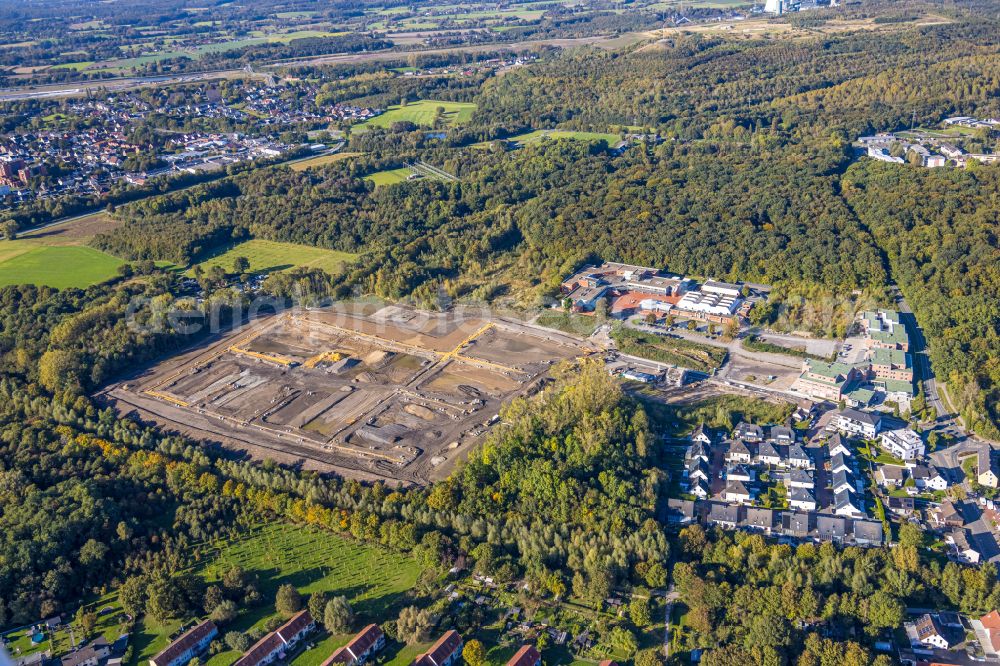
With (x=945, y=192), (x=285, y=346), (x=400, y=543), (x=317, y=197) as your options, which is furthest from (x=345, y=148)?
(x=400, y=543)

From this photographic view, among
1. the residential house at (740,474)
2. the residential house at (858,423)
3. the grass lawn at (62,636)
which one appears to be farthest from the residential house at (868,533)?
the grass lawn at (62,636)

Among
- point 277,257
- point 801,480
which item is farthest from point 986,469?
point 277,257

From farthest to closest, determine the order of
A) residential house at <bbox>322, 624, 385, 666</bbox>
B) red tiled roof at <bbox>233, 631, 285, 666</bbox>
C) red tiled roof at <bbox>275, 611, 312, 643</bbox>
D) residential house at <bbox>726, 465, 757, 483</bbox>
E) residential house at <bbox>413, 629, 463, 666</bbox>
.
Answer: residential house at <bbox>726, 465, 757, 483</bbox>
red tiled roof at <bbox>275, 611, 312, 643</bbox>
red tiled roof at <bbox>233, 631, 285, 666</bbox>
residential house at <bbox>322, 624, 385, 666</bbox>
residential house at <bbox>413, 629, 463, 666</bbox>

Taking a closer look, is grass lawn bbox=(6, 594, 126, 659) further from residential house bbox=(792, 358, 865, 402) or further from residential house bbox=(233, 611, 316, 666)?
residential house bbox=(792, 358, 865, 402)

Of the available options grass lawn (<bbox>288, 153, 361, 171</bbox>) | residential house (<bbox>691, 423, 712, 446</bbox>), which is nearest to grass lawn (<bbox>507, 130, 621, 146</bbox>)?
grass lawn (<bbox>288, 153, 361, 171</bbox>)

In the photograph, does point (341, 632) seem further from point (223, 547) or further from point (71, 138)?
point (71, 138)

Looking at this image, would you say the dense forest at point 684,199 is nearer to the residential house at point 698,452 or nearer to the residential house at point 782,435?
the residential house at point 782,435
